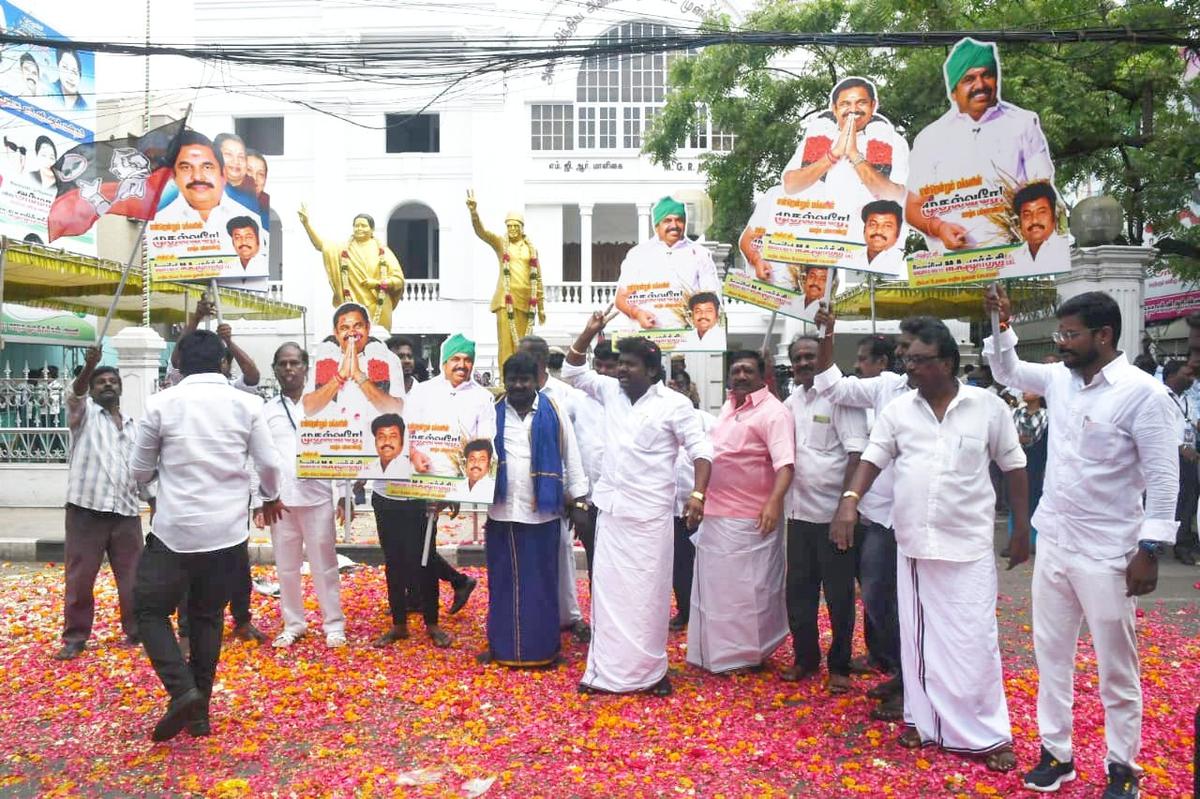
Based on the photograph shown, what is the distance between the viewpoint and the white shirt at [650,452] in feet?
18.1

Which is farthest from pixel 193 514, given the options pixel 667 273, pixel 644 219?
pixel 644 219

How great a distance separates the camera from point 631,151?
2558 cm

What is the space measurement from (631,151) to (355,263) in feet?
52.8

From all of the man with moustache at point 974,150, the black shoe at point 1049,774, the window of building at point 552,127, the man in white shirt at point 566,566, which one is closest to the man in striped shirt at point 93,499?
the man in white shirt at point 566,566

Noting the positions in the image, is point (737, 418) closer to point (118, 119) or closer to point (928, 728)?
point (928, 728)

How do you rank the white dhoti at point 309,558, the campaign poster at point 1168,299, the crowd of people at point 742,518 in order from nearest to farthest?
the crowd of people at point 742,518, the white dhoti at point 309,558, the campaign poster at point 1168,299

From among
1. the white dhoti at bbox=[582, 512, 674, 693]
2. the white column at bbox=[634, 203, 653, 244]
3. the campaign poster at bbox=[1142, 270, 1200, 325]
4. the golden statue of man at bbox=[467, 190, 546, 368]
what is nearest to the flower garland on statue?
the golden statue of man at bbox=[467, 190, 546, 368]

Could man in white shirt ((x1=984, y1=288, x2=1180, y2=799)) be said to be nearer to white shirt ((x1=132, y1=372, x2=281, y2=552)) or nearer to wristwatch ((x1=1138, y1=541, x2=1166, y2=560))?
wristwatch ((x1=1138, y1=541, x2=1166, y2=560))

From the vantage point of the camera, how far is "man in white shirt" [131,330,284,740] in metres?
4.71

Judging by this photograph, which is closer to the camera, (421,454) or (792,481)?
(792,481)

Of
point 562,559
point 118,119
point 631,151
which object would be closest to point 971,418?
point 562,559

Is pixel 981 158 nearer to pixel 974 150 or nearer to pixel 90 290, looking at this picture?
pixel 974 150

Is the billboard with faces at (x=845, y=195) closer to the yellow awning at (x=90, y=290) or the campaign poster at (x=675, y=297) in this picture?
the campaign poster at (x=675, y=297)

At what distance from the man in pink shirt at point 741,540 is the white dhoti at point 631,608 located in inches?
14.0
